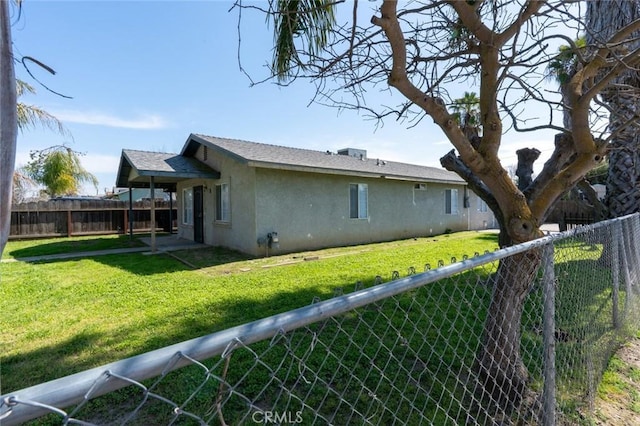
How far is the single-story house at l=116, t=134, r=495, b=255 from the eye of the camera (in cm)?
1084

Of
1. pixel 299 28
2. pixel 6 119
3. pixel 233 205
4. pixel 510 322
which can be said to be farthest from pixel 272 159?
pixel 6 119

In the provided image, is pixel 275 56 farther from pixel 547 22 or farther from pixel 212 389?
pixel 212 389

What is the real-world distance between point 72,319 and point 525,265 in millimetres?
5895

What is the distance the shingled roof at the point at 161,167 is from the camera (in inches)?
436

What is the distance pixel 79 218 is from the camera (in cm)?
1683

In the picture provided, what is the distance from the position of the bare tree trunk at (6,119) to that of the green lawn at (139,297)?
329 centimetres

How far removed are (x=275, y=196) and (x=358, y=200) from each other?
4.01m

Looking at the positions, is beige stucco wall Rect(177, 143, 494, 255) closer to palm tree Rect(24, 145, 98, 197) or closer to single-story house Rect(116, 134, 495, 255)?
single-story house Rect(116, 134, 495, 255)

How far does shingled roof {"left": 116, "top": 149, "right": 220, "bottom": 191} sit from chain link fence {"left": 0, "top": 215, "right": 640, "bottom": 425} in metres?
8.77

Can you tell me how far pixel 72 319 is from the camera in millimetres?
5117

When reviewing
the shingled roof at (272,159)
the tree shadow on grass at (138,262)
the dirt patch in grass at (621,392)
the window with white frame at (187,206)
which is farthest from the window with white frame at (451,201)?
the dirt patch in grass at (621,392)

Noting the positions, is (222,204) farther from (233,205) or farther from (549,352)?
(549,352)

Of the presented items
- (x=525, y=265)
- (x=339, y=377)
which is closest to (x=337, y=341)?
(x=339, y=377)

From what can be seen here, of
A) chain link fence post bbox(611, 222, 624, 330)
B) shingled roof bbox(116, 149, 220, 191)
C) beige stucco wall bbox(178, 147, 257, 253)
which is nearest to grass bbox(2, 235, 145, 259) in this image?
shingled roof bbox(116, 149, 220, 191)
